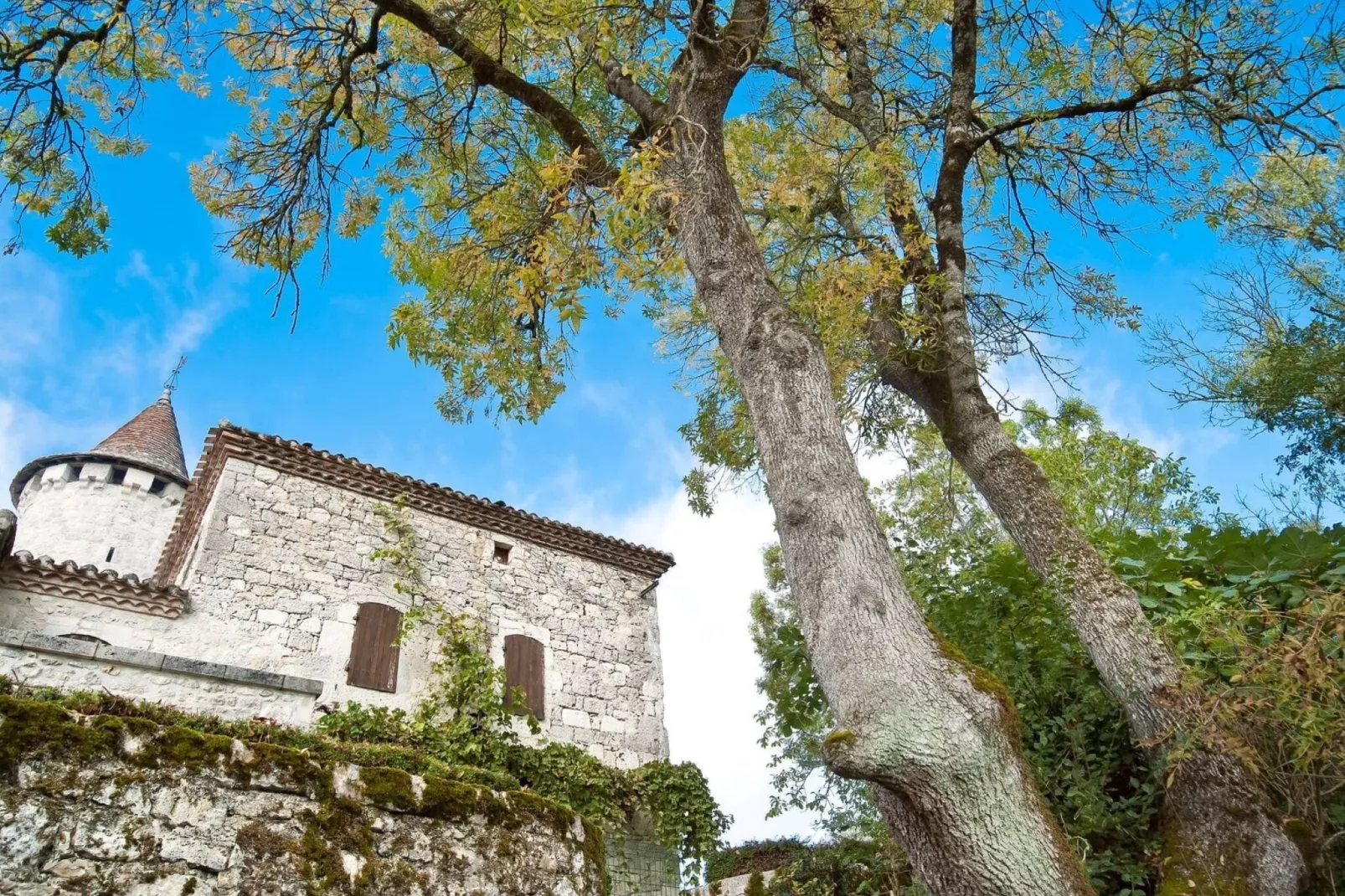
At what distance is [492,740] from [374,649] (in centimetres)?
199

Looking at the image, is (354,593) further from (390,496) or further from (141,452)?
(141,452)

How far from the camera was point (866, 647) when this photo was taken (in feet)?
10.2

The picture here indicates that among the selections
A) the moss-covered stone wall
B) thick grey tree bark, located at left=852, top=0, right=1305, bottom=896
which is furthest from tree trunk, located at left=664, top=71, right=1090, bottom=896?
the moss-covered stone wall

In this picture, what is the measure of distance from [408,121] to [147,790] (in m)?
5.96

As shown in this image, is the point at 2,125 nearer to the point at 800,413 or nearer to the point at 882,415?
the point at 800,413

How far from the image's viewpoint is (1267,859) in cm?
345

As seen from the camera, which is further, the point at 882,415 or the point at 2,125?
the point at 882,415

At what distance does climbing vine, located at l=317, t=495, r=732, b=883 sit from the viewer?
9.19m

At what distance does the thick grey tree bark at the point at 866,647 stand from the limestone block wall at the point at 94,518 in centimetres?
1574

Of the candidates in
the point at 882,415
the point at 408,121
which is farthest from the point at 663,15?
the point at 882,415

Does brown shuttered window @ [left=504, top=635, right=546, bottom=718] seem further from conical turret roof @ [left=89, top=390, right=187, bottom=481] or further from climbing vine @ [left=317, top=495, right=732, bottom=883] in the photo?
conical turret roof @ [left=89, top=390, right=187, bottom=481]

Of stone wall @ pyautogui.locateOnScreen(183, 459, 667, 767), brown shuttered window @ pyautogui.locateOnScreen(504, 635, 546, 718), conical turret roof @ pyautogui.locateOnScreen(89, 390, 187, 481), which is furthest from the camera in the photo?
conical turret roof @ pyautogui.locateOnScreen(89, 390, 187, 481)

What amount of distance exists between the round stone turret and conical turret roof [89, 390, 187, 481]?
1.2 inches

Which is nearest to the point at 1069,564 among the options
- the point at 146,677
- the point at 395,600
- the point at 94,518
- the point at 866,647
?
the point at 866,647
